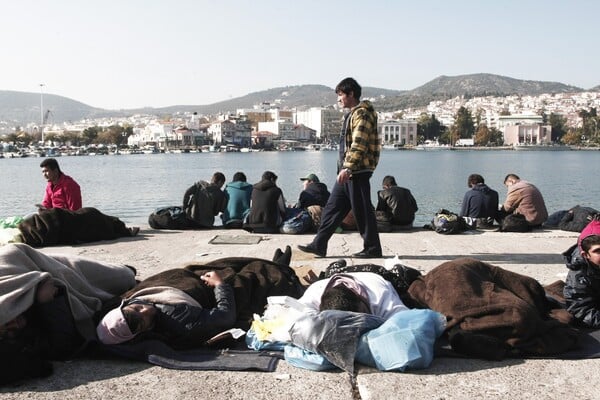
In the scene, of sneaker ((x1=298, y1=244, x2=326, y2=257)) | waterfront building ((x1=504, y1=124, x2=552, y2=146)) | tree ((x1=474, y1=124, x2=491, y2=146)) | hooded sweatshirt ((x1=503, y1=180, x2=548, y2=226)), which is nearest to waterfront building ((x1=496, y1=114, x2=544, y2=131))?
waterfront building ((x1=504, y1=124, x2=552, y2=146))

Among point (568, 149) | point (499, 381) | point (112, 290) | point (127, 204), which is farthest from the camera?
point (568, 149)

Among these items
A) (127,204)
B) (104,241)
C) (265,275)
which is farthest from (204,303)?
(127,204)

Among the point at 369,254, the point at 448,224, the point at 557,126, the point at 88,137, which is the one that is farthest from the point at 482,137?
the point at 369,254

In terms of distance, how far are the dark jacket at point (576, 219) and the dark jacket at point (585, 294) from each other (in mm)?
5449

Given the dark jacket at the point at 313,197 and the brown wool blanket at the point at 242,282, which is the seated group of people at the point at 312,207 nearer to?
the dark jacket at the point at 313,197

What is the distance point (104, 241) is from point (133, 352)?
5.17m

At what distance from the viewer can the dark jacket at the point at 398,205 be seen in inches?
381

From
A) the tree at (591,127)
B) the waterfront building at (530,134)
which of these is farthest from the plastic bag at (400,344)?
the waterfront building at (530,134)

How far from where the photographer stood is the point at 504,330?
375 cm

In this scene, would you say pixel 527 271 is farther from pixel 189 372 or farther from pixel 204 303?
pixel 189 372

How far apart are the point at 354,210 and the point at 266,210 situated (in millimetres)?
2816

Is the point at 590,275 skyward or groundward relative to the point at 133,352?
skyward

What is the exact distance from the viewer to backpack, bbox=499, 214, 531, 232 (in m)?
9.70

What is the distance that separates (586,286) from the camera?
14.0 ft
